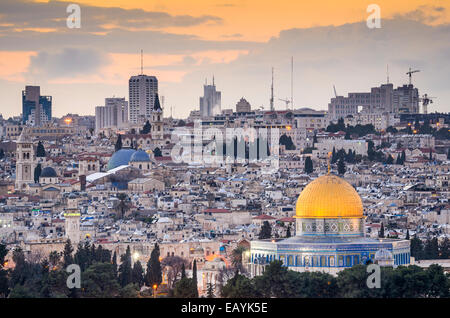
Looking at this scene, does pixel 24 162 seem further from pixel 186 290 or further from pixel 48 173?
pixel 186 290

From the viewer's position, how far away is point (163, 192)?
4515 inches

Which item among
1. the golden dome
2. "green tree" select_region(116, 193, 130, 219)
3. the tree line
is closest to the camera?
the tree line

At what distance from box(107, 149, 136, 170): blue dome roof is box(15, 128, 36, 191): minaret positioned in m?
5.56

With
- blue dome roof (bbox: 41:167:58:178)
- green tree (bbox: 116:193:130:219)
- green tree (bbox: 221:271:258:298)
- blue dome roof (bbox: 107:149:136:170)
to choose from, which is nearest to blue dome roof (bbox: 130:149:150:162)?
blue dome roof (bbox: 107:149:136:170)

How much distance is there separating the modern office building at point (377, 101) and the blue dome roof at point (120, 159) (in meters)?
53.2

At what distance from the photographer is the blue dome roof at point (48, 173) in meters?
122

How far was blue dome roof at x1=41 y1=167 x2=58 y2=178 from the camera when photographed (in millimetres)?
121688

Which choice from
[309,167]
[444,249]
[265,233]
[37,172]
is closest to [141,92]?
[309,167]

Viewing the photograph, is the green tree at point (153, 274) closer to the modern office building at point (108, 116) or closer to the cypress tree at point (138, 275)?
the cypress tree at point (138, 275)

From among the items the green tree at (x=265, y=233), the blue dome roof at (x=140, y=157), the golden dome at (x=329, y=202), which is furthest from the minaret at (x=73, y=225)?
the blue dome roof at (x=140, y=157)

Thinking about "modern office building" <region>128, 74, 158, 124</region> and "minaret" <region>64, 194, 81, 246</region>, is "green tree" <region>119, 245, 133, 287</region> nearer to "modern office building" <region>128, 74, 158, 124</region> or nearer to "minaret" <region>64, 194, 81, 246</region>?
"minaret" <region>64, 194, 81, 246</region>
